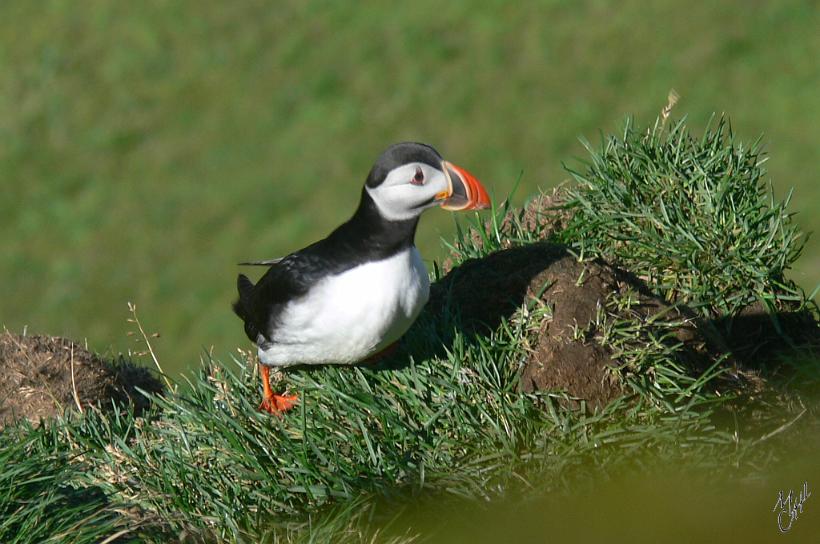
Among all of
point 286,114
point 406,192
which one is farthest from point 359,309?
point 286,114

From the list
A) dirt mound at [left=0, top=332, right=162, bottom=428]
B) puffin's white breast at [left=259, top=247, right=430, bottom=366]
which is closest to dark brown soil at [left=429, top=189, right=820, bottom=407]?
puffin's white breast at [left=259, top=247, right=430, bottom=366]

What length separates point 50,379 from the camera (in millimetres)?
5438

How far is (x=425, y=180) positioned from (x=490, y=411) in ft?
3.28

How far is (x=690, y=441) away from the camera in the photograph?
14.4 feet

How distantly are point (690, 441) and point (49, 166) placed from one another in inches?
350

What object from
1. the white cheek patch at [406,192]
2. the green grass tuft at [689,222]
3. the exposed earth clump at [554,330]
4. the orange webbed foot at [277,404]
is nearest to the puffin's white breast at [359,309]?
the white cheek patch at [406,192]

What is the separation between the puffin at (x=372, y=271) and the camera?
412 centimetres

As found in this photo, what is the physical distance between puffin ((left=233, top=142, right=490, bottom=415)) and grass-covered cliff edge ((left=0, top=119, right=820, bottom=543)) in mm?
279

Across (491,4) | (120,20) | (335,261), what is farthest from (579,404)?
(120,20)

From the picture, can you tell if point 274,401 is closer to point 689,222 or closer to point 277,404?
point 277,404

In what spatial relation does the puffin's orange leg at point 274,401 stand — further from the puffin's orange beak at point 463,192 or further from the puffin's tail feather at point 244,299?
the puffin's orange beak at point 463,192

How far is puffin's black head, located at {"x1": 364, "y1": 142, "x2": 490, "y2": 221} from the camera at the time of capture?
4105 millimetres

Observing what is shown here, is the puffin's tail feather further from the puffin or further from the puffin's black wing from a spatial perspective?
the puffin

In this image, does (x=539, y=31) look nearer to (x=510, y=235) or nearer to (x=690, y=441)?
(x=510, y=235)
